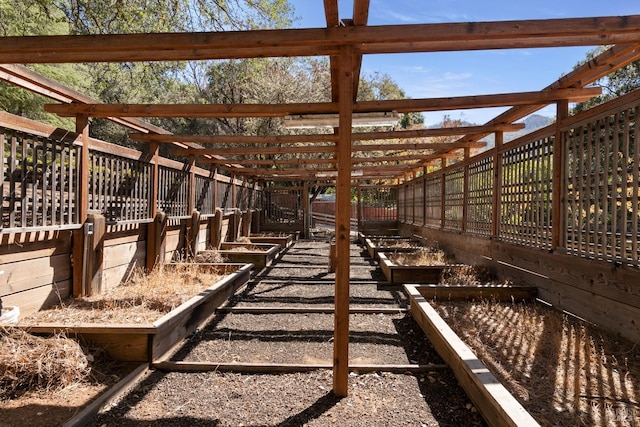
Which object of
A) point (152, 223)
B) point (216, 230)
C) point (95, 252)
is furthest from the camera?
point (216, 230)

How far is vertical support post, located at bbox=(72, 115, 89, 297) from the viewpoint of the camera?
4.30 meters

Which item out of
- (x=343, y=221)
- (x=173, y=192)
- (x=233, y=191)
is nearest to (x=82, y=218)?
(x=173, y=192)

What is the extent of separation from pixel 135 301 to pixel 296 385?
230 centimetres

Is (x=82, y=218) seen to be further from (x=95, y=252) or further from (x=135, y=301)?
(x=135, y=301)

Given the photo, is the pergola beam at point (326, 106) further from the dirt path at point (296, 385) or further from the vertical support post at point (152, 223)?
the dirt path at point (296, 385)

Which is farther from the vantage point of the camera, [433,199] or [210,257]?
[433,199]

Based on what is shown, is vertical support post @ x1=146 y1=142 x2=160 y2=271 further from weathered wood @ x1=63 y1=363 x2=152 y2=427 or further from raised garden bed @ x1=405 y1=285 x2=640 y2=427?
raised garden bed @ x1=405 y1=285 x2=640 y2=427

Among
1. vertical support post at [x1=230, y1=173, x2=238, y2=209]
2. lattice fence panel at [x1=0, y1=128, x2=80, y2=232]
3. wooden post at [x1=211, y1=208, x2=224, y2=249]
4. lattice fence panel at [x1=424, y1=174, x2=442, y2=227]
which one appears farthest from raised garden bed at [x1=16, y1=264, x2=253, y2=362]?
lattice fence panel at [x1=424, y1=174, x2=442, y2=227]

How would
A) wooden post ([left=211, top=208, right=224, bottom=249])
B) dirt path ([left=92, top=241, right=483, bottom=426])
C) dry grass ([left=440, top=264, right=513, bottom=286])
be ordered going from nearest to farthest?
dirt path ([left=92, top=241, right=483, bottom=426]) < dry grass ([left=440, top=264, right=513, bottom=286]) < wooden post ([left=211, top=208, right=224, bottom=249])

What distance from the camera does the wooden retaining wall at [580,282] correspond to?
3364 millimetres

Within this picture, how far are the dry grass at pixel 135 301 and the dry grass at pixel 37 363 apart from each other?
0.44m

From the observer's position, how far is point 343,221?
9.59 feet

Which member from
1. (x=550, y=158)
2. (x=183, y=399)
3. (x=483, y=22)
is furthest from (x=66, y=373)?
(x=550, y=158)

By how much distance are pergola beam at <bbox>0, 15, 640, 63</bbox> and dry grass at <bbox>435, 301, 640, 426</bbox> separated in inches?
97.8
